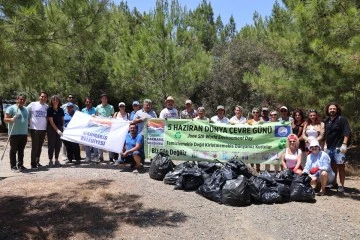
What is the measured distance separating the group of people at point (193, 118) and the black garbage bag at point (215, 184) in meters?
1.47

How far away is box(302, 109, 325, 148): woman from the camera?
7508mm

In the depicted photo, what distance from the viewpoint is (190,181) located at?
7086mm

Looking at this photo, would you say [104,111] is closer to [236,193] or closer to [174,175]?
[174,175]

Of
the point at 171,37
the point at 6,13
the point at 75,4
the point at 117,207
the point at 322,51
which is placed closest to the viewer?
the point at 6,13

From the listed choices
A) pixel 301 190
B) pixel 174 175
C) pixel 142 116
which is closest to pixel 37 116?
pixel 142 116

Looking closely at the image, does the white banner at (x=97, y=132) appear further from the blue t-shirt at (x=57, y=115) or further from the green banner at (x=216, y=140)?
the green banner at (x=216, y=140)

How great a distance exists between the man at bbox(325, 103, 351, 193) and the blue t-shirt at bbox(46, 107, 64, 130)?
6.08m

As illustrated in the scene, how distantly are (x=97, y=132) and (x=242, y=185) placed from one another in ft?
14.2

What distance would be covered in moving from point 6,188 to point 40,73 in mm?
3079

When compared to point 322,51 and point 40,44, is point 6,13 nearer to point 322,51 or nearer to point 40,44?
point 40,44

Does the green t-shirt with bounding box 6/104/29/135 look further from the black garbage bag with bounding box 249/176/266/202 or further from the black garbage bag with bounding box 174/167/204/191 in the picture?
the black garbage bag with bounding box 249/176/266/202

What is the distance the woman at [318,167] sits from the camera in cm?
688

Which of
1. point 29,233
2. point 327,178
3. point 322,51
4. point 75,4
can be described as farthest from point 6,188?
point 322,51

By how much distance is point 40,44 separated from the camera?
5082 millimetres
